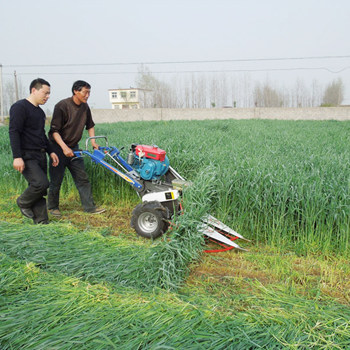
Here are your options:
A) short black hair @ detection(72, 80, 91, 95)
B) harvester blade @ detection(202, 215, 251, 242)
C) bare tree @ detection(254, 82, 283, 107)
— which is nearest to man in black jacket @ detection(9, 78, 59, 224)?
short black hair @ detection(72, 80, 91, 95)

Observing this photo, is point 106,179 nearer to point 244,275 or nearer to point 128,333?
point 244,275

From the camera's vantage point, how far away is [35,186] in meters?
4.19

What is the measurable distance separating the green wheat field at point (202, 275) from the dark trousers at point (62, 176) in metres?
0.26

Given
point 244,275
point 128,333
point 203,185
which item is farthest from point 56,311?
point 203,185

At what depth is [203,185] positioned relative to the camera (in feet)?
12.4

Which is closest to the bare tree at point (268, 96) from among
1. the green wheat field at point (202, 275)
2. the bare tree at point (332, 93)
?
the bare tree at point (332, 93)

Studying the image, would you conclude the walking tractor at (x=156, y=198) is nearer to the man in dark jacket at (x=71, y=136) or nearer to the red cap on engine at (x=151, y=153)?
the red cap on engine at (x=151, y=153)

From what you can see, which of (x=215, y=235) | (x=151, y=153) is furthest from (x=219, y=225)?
(x=151, y=153)

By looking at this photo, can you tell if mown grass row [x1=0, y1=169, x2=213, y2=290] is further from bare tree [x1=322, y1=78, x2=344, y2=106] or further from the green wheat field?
bare tree [x1=322, y1=78, x2=344, y2=106]

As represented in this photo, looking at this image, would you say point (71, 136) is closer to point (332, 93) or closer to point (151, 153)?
point (151, 153)

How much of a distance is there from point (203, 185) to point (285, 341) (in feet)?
6.60

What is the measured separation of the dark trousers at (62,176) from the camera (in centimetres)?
492

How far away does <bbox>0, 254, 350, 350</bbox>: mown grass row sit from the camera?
2004mm

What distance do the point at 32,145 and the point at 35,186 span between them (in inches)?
20.0
